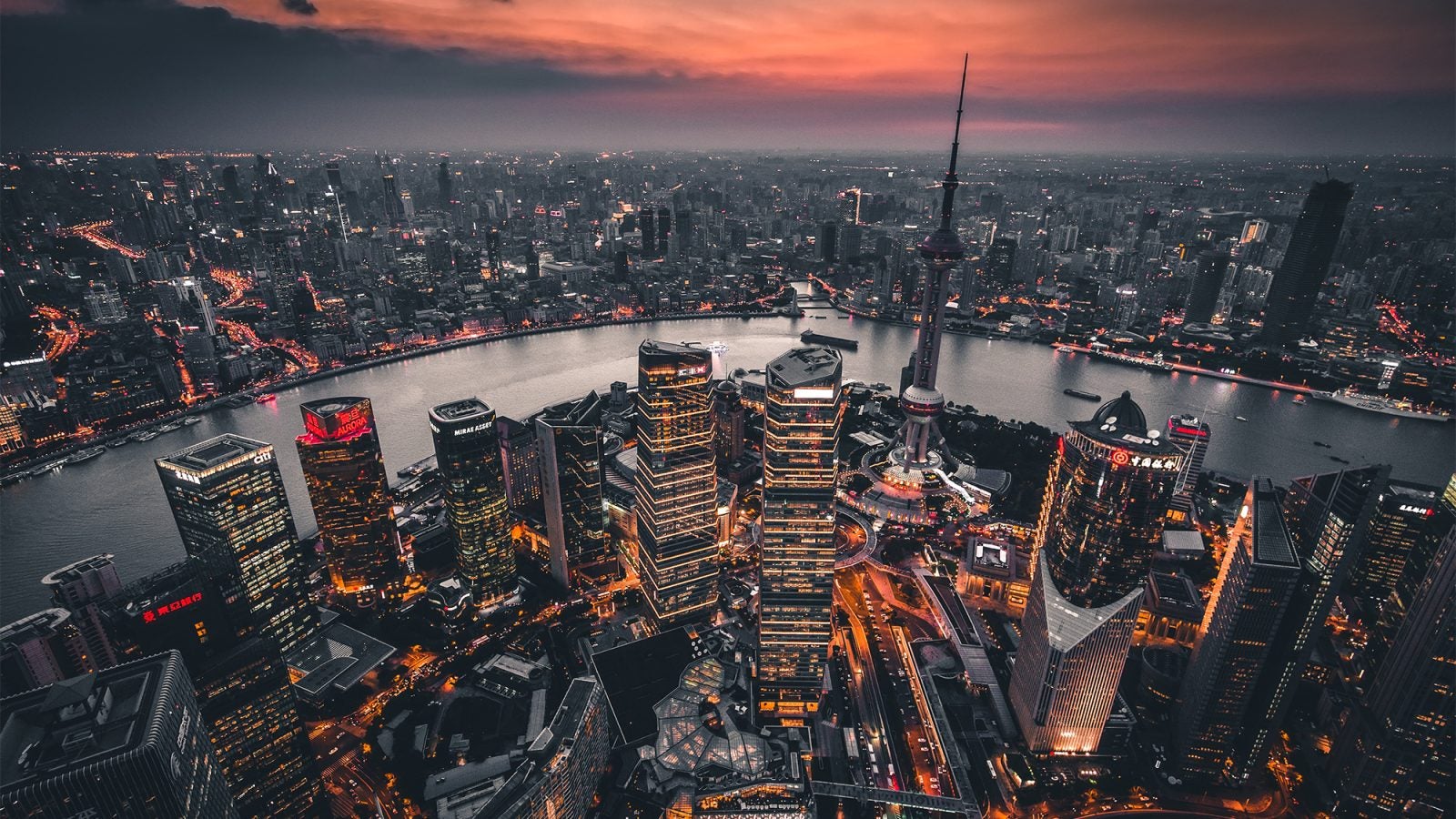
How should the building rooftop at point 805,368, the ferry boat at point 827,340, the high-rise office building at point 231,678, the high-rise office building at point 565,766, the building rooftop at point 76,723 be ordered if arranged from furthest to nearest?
1. the ferry boat at point 827,340
2. the building rooftop at point 805,368
3. the high-rise office building at point 565,766
4. the high-rise office building at point 231,678
5. the building rooftop at point 76,723

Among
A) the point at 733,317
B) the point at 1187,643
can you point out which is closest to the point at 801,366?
the point at 1187,643

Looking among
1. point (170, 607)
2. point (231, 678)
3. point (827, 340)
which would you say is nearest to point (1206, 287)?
point (827, 340)

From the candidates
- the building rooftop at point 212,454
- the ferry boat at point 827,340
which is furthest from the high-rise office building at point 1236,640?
the ferry boat at point 827,340

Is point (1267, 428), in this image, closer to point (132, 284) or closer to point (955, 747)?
point (955, 747)

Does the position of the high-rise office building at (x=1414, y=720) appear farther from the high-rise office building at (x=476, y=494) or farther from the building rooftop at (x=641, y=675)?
the high-rise office building at (x=476, y=494)

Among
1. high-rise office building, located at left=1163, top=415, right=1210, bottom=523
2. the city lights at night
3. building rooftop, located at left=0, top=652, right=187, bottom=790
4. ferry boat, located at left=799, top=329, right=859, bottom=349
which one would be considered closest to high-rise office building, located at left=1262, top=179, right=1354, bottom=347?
the city lights at night

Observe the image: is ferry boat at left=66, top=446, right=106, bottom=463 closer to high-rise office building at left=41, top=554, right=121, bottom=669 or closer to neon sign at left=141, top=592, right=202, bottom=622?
high-rise office building at left=41, top=554, right=121, bottom=669
